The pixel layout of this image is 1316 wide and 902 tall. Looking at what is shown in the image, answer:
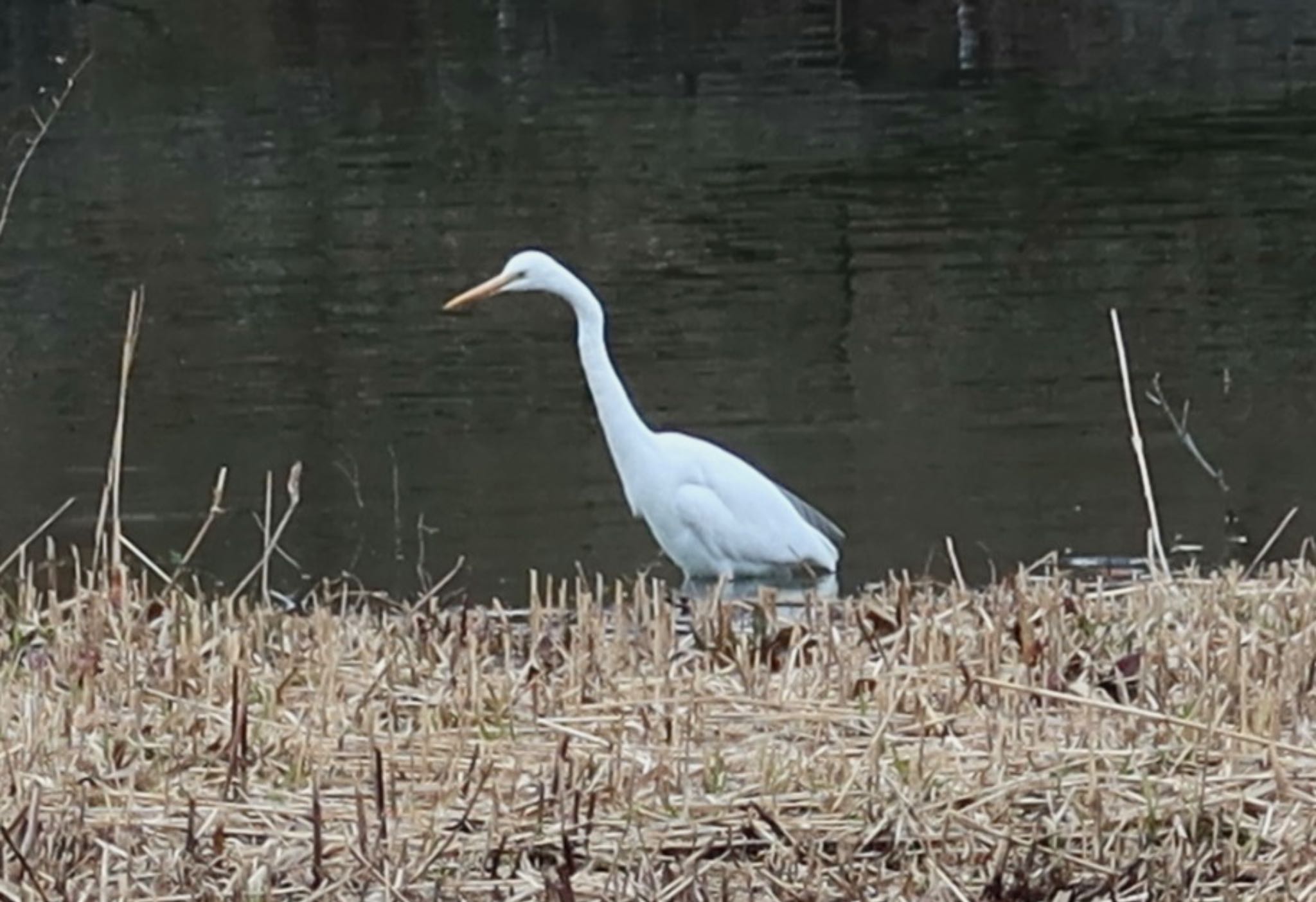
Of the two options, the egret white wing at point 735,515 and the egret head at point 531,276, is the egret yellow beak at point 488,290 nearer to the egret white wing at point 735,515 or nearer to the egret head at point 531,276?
the egret head at point 531,276

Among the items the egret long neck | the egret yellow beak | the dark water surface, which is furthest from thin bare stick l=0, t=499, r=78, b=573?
the dark water surface

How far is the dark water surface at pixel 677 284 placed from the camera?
11.3 m

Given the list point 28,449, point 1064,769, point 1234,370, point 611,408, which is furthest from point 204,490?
point 1064,769

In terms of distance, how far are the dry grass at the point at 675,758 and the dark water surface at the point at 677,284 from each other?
4.46 m

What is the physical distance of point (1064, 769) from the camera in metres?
4.15

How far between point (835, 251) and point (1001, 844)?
13.5 m

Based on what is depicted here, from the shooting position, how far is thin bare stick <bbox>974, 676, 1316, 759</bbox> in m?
4.12

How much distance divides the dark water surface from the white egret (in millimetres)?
437

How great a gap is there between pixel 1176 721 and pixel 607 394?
4.98 m

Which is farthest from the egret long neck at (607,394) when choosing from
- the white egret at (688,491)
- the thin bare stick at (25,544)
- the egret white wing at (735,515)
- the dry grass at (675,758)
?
the dry grass at (675,758)

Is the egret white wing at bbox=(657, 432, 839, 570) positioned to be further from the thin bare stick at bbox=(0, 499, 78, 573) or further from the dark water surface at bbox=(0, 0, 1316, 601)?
the thin bare stick at bbox=(0, 499, 78, 573)

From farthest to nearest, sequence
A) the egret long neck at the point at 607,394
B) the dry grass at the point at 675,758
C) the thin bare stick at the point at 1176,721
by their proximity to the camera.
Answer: the egret long neck at the point at 607,394 < the thin bare stick at the point at 1176,721 < the dry grass at the point at 675,758

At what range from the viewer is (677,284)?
53.8ft

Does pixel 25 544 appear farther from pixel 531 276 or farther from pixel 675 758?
pixel 531 276
